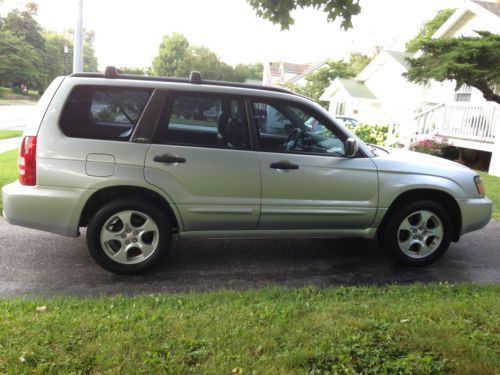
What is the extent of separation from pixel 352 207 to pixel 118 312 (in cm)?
254

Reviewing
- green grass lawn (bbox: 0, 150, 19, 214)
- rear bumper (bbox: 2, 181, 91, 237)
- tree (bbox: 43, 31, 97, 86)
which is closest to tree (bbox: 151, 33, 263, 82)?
tree (bbox: 43, 31, 97, 86)

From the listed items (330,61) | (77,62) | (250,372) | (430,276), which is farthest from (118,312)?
(330,61)

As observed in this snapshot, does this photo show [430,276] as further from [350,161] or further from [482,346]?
[482,346]

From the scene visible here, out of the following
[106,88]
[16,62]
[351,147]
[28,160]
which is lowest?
[28,160]

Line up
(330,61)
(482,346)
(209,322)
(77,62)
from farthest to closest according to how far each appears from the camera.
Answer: (330,61) → (77,62) → (209,322) → (482,346)

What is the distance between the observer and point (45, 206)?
13.4 ft

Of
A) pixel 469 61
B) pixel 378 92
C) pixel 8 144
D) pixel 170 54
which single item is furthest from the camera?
pixel 170 54

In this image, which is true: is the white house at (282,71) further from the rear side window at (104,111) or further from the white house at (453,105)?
the rear side window at (104,111)

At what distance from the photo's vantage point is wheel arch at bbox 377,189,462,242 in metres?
4.81

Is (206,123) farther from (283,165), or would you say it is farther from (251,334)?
(251,334)

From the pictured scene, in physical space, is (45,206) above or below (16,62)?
below

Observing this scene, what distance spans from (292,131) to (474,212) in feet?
7.19

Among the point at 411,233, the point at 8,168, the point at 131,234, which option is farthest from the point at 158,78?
the point at 8,168

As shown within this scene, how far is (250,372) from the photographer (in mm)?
2611
